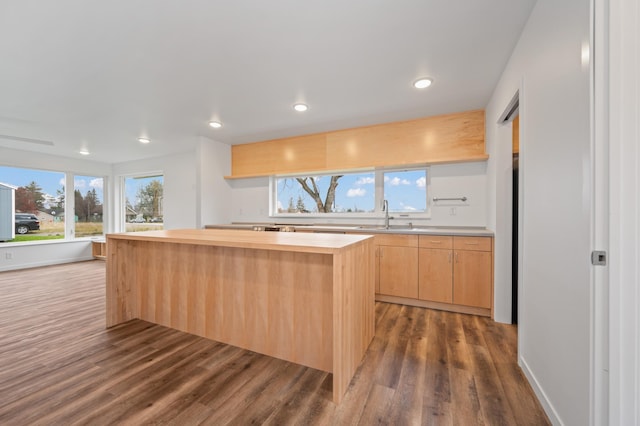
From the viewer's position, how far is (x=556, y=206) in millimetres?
1343

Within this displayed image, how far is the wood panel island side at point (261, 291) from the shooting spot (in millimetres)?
1660

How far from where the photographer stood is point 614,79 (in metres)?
0.93

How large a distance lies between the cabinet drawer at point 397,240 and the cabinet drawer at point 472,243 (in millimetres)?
429

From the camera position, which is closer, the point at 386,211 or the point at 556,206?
the point at 556,206

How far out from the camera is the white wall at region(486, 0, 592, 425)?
3.65 ft

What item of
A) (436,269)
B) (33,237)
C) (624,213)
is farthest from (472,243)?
(33,237)

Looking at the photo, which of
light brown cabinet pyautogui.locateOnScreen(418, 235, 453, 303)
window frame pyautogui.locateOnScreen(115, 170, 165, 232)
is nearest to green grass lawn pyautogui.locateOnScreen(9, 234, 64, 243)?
window frame pyautogui.locateOnScreen(115, 170, 165, 232)

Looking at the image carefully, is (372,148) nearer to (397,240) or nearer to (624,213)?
(397,240)

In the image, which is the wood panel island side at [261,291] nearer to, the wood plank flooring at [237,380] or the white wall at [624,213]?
the wood plank flooring at [237,380]

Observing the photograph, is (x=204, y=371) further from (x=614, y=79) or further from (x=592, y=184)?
(x=614, y=79)

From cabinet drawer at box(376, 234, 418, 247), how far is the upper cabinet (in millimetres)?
1030

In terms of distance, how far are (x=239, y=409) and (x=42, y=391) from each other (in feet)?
4.19

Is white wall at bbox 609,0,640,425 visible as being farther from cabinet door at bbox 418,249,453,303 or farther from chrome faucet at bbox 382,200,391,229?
chrome faucet at bbox 382,200,391,229

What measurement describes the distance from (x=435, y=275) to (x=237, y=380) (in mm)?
2286
